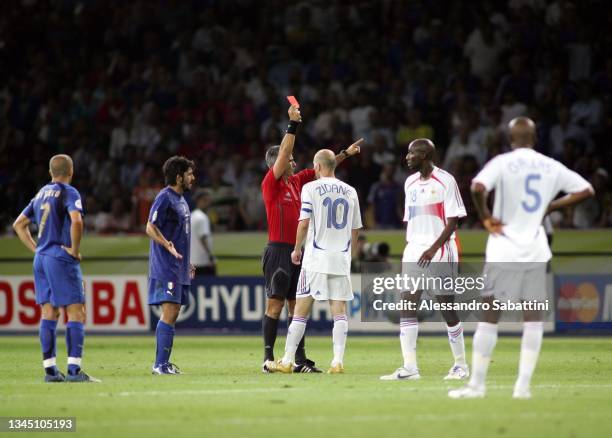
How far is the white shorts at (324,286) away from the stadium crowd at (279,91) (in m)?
7.97

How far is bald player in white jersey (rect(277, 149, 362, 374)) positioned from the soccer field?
52 centimetres

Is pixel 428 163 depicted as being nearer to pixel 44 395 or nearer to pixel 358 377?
pixel 358 377

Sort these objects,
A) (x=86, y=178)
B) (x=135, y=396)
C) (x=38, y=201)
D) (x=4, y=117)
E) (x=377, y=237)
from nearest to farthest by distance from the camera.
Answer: (x=135, y=396) → (x=38, y=201) → (x=377, y=237) → (x=86, y=178) → (x=4, y=117)

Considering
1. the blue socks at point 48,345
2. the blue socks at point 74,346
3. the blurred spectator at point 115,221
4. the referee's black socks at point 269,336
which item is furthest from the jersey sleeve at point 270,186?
the blurred spectator at point 115,221

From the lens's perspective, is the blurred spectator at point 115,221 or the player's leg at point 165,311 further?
the blurred spectator at point 115,221

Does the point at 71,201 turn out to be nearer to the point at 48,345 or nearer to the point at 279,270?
the point at 48,345

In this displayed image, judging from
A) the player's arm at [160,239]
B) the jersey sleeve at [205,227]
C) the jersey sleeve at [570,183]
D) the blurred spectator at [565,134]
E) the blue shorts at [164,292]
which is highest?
the blurred spectator at [565,134]

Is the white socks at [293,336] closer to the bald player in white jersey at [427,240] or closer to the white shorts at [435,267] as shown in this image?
the bald player in white jersey at [427,240]

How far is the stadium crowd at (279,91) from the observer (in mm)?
22328

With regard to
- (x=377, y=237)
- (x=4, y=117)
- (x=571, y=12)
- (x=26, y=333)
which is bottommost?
(x=26, y=333)

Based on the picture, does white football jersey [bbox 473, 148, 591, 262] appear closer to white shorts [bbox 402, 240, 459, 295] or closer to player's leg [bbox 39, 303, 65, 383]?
white shorts [bbox 402, 240, 459, 295]

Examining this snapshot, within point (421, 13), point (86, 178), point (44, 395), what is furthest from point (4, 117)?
point (44, 395)

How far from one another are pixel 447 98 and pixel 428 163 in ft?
35.7

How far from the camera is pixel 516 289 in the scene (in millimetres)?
9781
